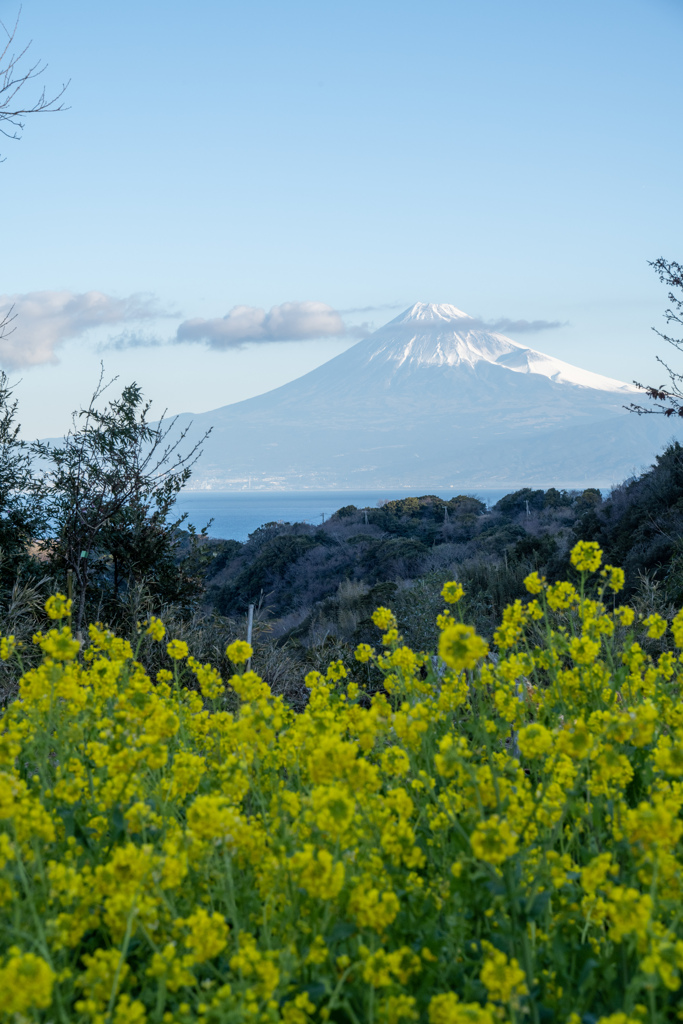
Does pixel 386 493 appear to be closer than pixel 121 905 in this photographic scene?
No

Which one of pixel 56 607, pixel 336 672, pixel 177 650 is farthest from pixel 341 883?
pixel 56 607

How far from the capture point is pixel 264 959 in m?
1.50

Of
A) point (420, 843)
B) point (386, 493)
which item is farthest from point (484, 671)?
point (386, 493)

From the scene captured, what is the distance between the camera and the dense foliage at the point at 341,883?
1.46 meters

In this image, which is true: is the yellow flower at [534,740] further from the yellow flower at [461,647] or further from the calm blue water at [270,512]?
the calm blue water at [270,512]

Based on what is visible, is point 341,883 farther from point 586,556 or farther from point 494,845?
point 586,556

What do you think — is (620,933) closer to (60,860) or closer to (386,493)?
(60,860)

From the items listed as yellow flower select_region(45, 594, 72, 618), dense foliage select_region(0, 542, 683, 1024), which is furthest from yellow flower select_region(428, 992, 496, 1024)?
yellow flower select_region(45, 594, 72, 618)

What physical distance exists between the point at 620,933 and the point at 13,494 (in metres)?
8.60

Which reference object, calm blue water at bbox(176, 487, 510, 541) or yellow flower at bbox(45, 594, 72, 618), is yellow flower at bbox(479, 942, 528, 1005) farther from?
calm blue water at bbox(176, 487, 510, 541)

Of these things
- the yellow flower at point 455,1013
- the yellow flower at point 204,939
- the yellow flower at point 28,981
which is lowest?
the yellow flower at point 455,1013

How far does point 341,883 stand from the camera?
152cm

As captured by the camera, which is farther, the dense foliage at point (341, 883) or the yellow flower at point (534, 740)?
the yellow flower at point (534, 740)

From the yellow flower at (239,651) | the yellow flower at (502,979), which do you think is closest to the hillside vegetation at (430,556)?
the yellow flower at (239,651)
